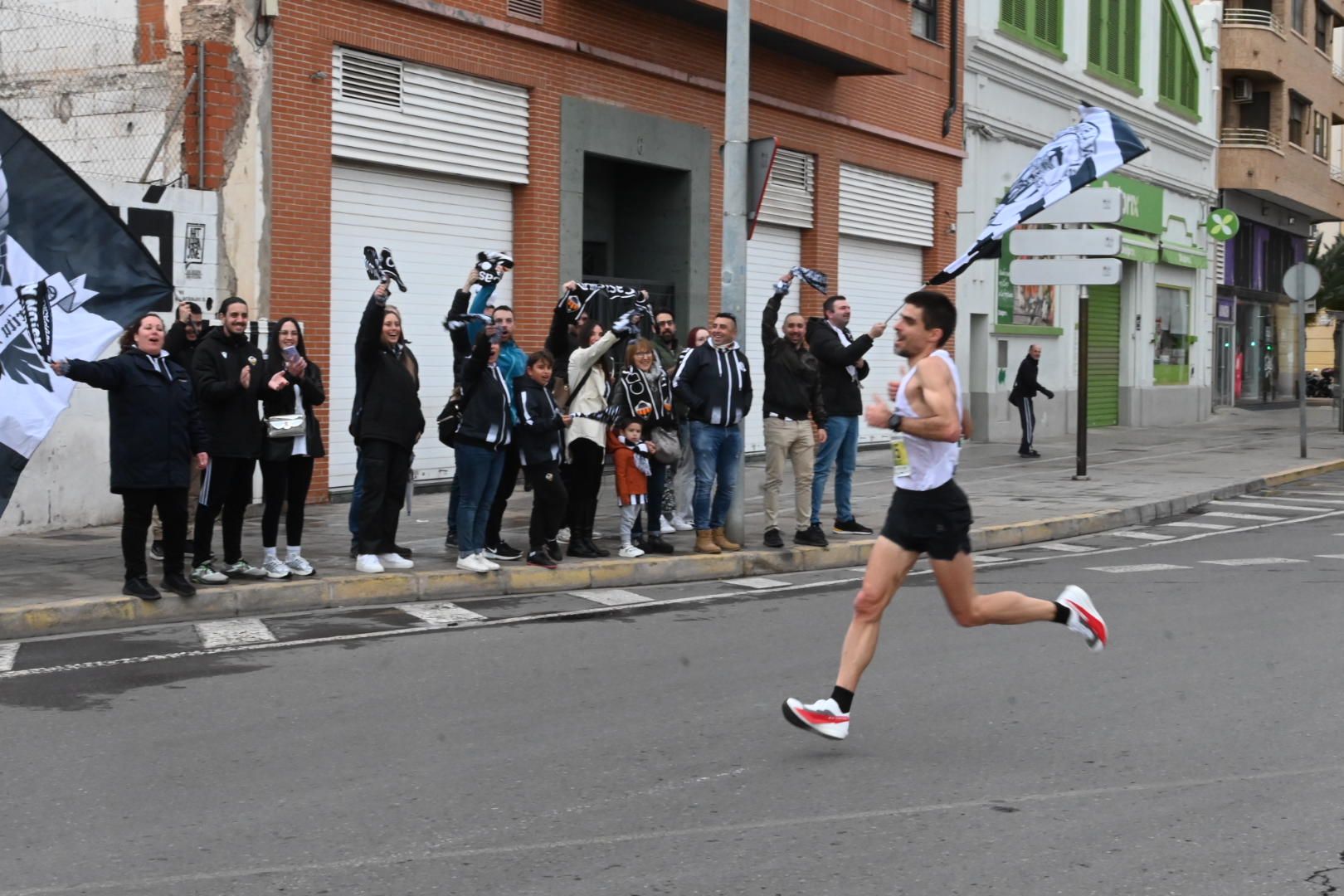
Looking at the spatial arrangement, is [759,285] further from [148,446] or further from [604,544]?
[148,446]

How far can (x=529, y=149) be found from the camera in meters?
17.5

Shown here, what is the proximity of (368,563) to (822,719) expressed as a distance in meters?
5.04

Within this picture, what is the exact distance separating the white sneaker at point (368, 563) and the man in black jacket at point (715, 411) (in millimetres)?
2560

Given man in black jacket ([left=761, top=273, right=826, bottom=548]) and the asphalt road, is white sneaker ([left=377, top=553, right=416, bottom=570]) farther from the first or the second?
man in black jacket ([left=761, top=273, right=826, bottom=548])

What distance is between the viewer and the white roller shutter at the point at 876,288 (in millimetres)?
23906

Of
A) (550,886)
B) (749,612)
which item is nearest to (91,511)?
(749,612)

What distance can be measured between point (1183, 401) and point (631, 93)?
21901mm

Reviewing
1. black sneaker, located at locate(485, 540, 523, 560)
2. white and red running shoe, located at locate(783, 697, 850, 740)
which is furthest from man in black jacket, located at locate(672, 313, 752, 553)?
white and red running shoe, located at locate(783, 697, 850, 740)

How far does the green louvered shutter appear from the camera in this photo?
32469mm

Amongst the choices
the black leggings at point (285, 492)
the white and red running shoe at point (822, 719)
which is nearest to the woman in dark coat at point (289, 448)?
the black leggings at point (285, 492)

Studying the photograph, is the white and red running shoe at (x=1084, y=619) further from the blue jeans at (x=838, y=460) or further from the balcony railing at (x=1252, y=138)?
the balcony railing at (x=1252, y=138)

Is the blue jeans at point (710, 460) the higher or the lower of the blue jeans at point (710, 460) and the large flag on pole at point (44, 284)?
the lower

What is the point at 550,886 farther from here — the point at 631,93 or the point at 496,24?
the point at 631,93

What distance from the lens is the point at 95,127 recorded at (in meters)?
14.7
